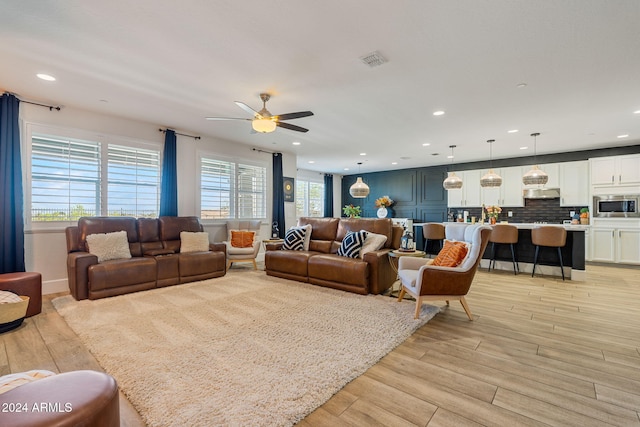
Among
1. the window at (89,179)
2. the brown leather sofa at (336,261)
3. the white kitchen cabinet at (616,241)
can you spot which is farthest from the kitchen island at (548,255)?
the window at (89,179)

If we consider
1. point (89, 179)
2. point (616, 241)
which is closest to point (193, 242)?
point (89, 179)

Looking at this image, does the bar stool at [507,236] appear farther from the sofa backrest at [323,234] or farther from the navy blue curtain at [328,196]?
the navy blue curtain at [328,196]

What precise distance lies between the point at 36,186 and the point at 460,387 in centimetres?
551

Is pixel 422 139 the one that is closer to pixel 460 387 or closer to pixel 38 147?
pixel 460 387

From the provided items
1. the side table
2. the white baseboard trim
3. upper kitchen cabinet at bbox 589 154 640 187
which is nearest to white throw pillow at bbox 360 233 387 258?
the side table

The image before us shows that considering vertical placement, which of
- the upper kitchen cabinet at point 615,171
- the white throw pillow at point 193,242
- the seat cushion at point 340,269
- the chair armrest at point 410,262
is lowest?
the seat cushion at point 340,269

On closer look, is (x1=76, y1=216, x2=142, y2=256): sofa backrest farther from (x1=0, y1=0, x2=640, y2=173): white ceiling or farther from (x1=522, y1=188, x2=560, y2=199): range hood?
(x1=522, y1=188, x2=560, y2=199): range hood

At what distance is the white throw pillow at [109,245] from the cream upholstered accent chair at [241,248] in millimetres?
1592

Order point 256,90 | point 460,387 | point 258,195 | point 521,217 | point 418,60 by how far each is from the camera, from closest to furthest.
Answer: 1. point 460,387
2. point 418,60
3. point 256,90
4. point 258,195
5. point 521,217

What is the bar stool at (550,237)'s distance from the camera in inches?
198

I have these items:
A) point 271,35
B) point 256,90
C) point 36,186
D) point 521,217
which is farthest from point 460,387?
point 521,217

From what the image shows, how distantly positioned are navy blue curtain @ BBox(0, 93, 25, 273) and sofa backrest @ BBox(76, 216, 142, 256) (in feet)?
2.12

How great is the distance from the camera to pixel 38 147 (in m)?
4.08

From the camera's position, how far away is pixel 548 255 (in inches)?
216
